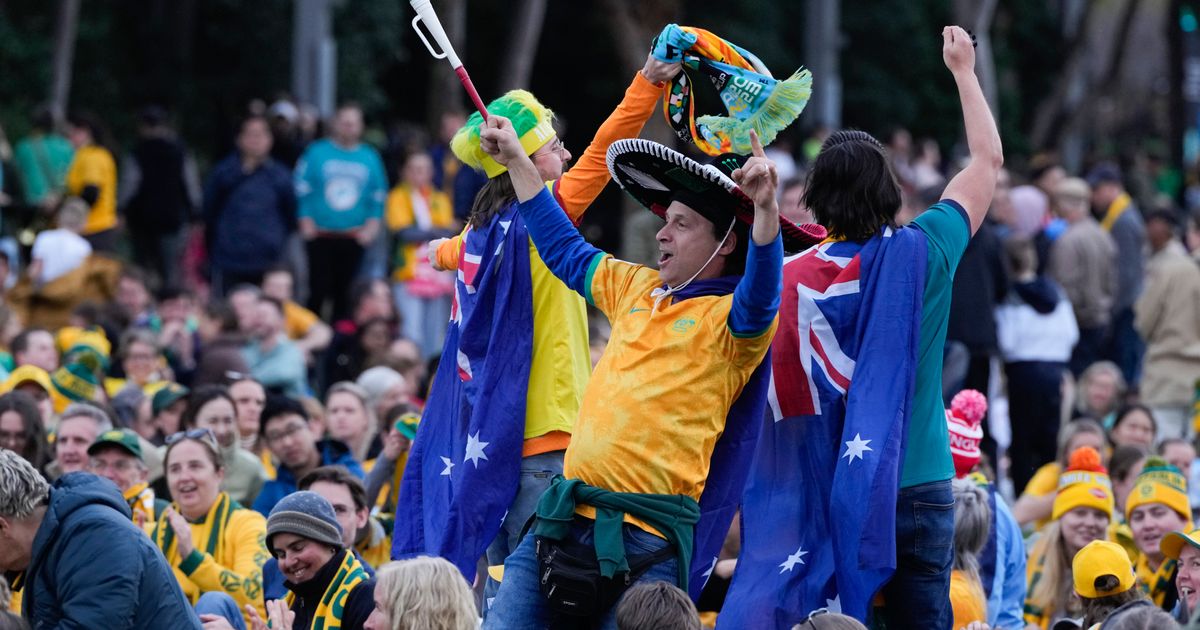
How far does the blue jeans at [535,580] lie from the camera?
556 cm

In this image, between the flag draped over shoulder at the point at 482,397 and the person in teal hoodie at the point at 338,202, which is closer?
the flag draped over shoulder at the point at 482,397

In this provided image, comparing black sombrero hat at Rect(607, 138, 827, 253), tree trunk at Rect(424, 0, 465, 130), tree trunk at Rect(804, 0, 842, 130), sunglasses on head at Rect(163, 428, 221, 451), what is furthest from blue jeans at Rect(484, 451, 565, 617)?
tree trunk at Rect(804, 0, 842, 130)

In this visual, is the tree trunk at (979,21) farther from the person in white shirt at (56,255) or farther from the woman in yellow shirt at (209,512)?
the woman in yellow shirt at (209,512)

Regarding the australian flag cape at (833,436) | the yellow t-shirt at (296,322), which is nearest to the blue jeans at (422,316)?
the yellow t-shirt at (296,322)

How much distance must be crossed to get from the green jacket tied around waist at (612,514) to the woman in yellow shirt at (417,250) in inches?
444

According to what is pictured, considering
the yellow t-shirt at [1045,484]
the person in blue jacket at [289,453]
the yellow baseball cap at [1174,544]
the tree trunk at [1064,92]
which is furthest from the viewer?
the tree trunk at [1064,92]

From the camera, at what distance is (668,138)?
26.5m

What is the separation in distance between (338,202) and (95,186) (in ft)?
8.19

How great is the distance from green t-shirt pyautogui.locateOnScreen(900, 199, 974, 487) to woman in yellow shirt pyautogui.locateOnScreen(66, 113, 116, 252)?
12.3 metres

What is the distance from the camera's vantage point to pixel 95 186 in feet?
56.2

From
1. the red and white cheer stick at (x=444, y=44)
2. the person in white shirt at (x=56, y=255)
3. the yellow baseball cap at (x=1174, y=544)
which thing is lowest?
the yellow baseball cap at (x=1174, y=544)

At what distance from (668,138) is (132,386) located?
1497cm

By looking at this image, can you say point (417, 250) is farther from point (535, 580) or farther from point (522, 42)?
point (535, 580)

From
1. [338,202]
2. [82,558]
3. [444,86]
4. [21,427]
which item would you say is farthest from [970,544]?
[444,86]
